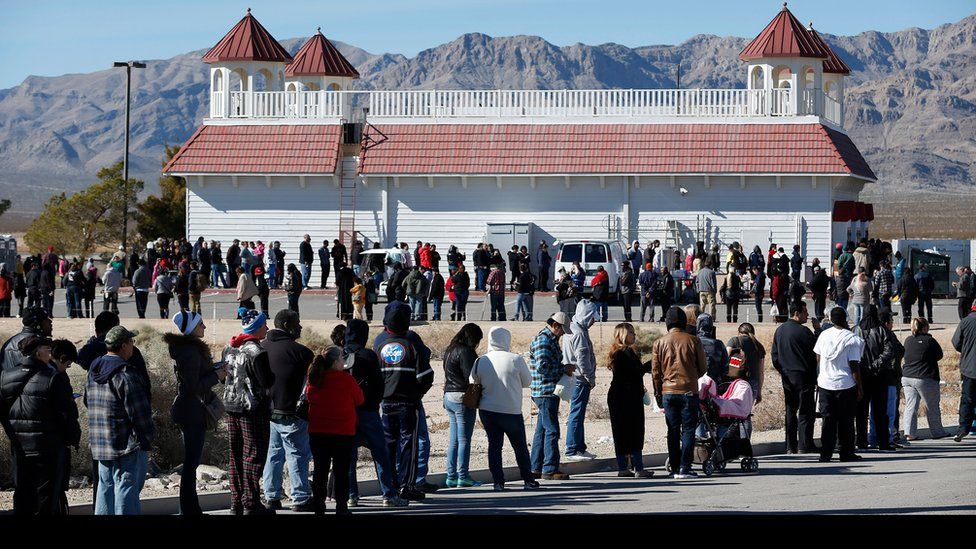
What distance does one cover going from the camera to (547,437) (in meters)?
13.3

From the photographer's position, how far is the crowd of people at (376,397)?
947cm

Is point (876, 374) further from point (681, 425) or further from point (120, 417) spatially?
point (120, 417)

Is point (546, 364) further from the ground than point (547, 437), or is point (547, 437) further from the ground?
point (546, 364)

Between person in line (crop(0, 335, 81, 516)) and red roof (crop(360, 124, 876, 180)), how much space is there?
31.7 m

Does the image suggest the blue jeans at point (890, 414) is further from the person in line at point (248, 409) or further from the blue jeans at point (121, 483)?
the blue jeans at point (121, 483)

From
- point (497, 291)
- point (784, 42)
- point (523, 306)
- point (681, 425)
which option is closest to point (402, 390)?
point (681, 425)

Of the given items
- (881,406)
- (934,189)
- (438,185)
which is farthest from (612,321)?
(934,189)

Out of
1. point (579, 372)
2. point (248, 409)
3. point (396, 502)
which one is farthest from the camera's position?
point (579, 372)

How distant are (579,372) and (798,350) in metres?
2.35

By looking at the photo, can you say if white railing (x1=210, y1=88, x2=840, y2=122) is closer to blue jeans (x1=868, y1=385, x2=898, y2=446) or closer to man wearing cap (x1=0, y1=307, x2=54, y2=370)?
blue jeans (x1=868, y1=385, x2=898, y2=446)

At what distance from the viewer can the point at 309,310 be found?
3431cm

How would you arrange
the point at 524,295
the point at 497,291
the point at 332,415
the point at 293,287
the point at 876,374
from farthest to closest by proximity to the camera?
the point at 524,295 → the point at 497,291 → the point at 293,287 → the point at 876,374 → the point at 332,415

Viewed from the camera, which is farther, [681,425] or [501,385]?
[681,425]
